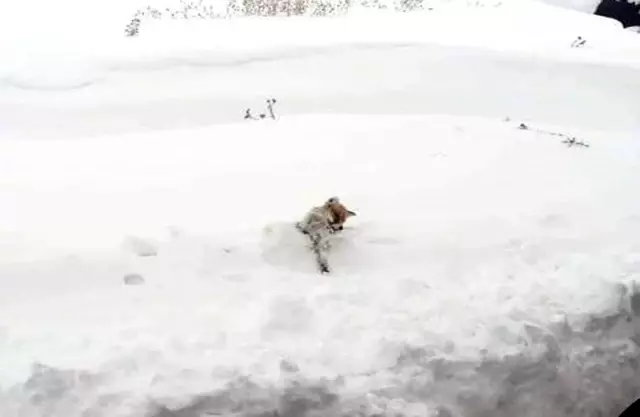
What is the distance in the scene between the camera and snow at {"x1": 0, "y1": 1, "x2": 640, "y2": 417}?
3.09m

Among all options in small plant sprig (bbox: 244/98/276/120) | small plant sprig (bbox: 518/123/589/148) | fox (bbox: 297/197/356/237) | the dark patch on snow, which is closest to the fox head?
fox (bbox: 297/197/356/237)

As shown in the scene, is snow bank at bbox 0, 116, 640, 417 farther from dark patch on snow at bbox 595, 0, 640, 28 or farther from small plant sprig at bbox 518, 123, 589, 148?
dark patch on snow at bbox 595, 0, 640, 28

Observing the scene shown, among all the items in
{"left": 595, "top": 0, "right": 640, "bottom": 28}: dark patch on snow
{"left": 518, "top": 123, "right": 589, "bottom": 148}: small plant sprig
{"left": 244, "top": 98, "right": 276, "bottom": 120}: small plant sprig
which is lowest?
{"left": 595, "top": 0, "right": 640, "bottom": 28}: dark patch on snow

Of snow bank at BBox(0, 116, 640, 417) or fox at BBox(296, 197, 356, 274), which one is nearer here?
snow bank at BBox(0, 116, 640, 417)

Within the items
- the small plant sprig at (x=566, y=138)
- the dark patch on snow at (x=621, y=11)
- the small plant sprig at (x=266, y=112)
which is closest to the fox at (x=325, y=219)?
the small plant sprig at (x=266, y=112)

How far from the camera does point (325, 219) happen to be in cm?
380

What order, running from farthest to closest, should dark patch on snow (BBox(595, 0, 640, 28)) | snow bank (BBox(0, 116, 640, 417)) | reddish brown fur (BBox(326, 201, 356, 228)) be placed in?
dark patch on snow (BBox(595, 0, 640, 28)) < reddish brown fur (BBox(326, 201, 356, 228)) < snow bank (BBox(0, 116, 640, 417))

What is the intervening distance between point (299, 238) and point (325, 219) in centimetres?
14

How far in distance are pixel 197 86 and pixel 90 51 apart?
867 mm

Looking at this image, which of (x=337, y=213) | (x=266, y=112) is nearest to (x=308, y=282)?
(x=337, y=213)

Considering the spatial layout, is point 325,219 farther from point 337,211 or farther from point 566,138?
point 566,138

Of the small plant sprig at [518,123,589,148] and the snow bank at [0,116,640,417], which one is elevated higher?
the snow bank at [0,116,640,417]

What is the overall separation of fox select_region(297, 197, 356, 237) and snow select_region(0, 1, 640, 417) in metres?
0.09

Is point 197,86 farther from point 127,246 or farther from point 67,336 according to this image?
point 67,336
